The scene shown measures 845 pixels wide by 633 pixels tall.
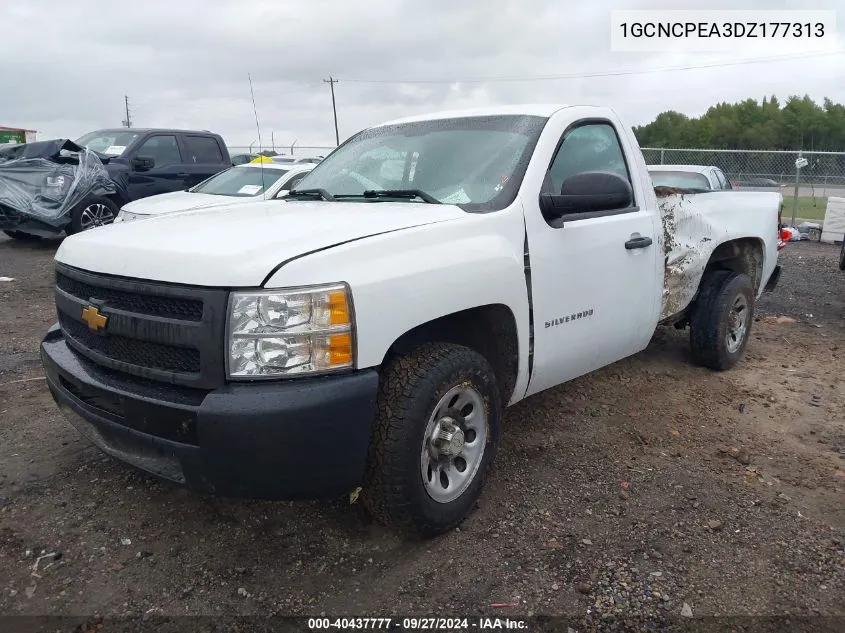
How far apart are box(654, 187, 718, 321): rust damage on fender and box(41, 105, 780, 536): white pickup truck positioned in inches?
14.1

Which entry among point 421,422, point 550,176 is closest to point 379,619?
point 421,422

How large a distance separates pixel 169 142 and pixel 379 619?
11.1 meters

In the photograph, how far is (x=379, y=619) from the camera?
2434 mm

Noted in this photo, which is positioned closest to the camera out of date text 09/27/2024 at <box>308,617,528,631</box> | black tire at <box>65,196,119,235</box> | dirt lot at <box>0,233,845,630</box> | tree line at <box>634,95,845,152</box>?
date text 09/27/2024 at <box>308,617,528,631</box>

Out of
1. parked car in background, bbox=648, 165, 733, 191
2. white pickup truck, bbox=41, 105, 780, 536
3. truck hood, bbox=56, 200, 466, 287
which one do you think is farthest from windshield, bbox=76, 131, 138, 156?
truck hood, bbox=56, 200, 466, 287

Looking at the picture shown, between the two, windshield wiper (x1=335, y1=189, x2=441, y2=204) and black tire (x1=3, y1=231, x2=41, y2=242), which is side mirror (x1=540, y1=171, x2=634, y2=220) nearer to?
windshield wiper (x1=335, y1=189, x2=441, y2=204)

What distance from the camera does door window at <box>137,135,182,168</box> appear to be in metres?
11.7

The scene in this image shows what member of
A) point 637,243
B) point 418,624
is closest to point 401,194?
point 637,243

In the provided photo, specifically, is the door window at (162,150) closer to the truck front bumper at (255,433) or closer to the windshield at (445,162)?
the windshield at (445,162)

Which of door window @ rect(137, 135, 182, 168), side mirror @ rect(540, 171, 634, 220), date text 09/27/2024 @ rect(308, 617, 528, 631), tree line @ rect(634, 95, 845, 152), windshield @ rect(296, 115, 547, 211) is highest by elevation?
tree line @ rect(634, 95, 845, 152)

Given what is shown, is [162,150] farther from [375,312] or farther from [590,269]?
[375,312]

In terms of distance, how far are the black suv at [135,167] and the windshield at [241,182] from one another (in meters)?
2.27

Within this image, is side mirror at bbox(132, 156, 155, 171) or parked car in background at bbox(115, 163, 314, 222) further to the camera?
side mirror at bbox(132, 156, 155, 171)

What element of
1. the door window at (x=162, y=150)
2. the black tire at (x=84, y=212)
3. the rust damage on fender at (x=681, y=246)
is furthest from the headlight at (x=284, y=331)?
the door window at (x=162, y=150)
